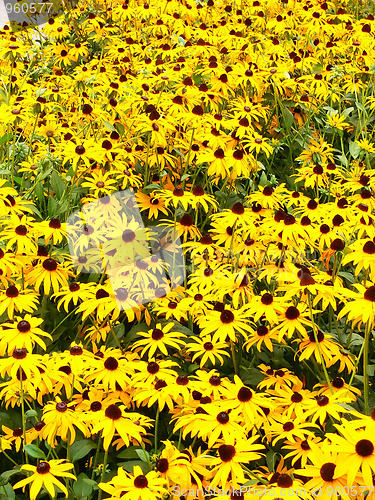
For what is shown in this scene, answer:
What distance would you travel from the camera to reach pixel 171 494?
165cm

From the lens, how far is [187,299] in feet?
7.73

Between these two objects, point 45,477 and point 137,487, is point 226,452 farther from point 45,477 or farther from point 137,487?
point 45,477

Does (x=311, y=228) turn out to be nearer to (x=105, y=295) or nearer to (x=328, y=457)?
(x=105, y=295)

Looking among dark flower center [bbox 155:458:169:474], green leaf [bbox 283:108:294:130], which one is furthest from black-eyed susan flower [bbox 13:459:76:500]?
green leaf [bbox 283:108:294:130]

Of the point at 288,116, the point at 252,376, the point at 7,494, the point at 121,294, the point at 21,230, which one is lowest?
the point at 252,376

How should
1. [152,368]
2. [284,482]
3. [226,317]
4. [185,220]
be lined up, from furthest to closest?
[185,220] < [226,317] < [152,368] < [284,482]

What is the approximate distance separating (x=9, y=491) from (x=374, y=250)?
1416mm

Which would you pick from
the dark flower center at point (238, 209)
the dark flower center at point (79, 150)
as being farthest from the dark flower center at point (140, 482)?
the dark flower center at point (79, 150)

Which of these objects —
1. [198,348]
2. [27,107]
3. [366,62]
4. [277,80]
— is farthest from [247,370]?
[366,62]

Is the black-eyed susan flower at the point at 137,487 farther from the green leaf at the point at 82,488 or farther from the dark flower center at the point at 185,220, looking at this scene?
the dark flower center at the point at 185,220

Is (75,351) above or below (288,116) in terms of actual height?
below

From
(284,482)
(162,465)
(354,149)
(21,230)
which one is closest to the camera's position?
(284,482)

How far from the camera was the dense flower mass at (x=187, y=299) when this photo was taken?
173 cm

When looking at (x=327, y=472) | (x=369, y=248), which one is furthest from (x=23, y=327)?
(x=369, y=248)
